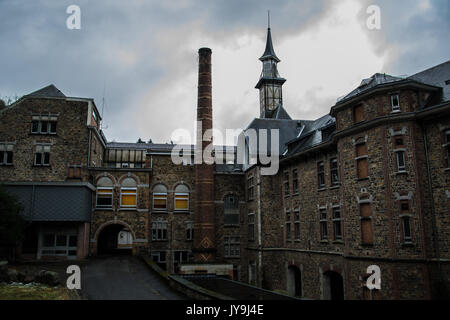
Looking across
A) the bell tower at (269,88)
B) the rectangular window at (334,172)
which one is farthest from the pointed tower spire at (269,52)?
the rectangular window at (334,172)

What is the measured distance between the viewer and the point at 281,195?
89.9ft

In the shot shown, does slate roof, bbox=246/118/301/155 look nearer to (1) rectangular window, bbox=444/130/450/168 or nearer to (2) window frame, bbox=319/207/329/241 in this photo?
(2) window frame, bbox=319/207/329/241

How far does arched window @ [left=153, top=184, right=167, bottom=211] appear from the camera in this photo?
1240 inches

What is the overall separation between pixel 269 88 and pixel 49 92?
75.3 feet

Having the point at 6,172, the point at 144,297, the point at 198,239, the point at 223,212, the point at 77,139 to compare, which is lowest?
the point at 144,297

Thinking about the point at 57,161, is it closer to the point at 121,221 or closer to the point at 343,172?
the point at 121,221

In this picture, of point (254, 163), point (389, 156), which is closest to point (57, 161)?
point (254, 163)

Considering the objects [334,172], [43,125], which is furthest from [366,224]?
[43,125]

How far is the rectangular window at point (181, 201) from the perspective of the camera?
31.9 m

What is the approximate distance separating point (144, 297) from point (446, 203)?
1235cm

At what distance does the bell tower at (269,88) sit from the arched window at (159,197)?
A: 15538 mm

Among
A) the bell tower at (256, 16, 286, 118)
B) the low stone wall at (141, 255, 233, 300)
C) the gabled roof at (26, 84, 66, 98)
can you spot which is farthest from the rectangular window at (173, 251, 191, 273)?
the bell tower at (256, 16, 286, 118)

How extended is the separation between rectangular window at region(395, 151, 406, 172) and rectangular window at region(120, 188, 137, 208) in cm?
1988

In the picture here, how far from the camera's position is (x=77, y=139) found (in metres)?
28.4
